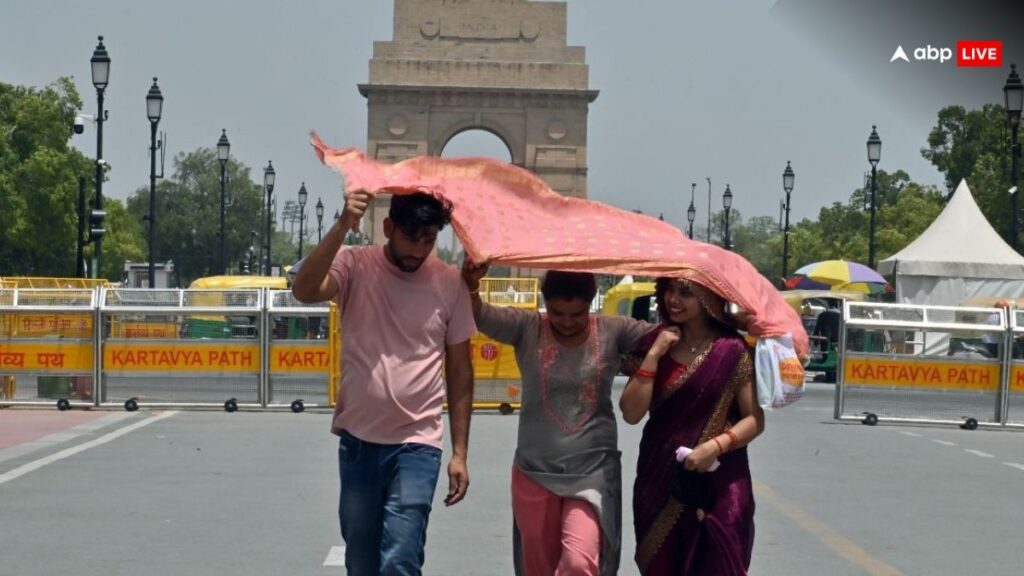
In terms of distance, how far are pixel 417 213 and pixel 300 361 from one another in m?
16.8

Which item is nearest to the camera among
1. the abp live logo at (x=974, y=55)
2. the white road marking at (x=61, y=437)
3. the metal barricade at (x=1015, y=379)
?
the abp live logo at (x=974, y=55)

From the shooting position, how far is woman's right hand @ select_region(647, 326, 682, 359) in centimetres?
682

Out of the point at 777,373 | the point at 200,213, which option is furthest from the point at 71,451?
the point at 200,213

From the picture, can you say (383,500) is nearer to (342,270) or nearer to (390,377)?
(390,377)

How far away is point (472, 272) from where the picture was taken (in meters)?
7.11

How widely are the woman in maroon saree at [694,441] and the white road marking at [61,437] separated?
10.2 m

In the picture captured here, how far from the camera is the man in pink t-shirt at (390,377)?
687cm

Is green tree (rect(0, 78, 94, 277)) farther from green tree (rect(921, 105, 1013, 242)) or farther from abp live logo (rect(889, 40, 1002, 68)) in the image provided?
abp live logo (rect(889, 40, 1002, 68))

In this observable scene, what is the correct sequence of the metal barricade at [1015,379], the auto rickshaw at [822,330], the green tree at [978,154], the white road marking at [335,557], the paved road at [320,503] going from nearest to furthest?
the white road marking at [335,557] → the paved road at [320,503] → the metal barricade at [1015,379] → the auto rickshaw at [822,330] → the green tree at [978,154]

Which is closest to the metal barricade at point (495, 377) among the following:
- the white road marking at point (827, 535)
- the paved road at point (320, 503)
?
the paved road at point (320, 503)

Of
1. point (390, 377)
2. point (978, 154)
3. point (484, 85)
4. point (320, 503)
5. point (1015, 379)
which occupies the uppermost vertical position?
point (484, 85)

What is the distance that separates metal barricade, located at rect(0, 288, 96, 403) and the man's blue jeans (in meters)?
17.0

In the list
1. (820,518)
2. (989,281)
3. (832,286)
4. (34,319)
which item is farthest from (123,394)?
(832,286)

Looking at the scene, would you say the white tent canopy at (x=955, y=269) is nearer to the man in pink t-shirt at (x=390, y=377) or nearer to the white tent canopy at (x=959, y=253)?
the white tent canopy at (x=959, y=253)
